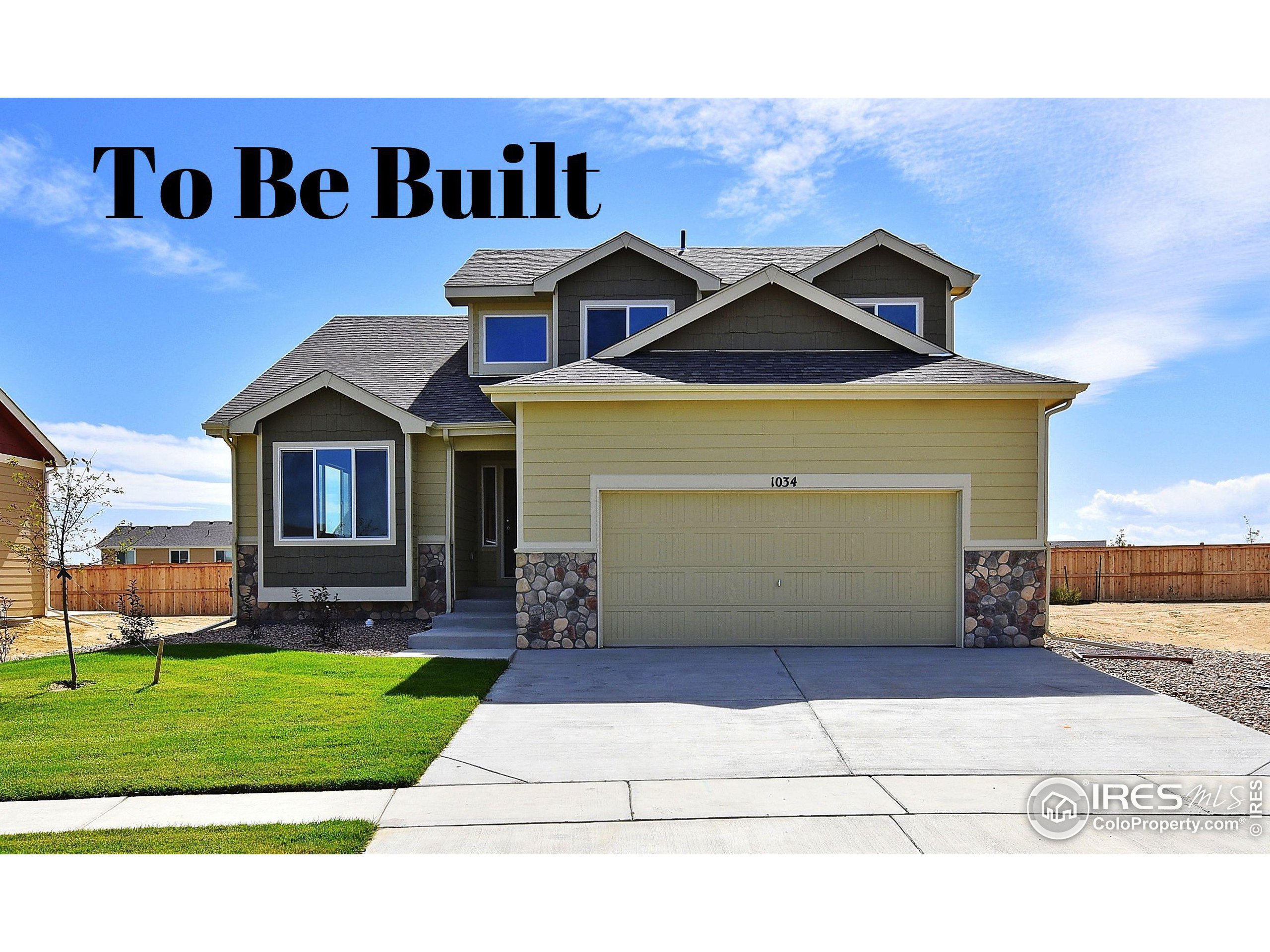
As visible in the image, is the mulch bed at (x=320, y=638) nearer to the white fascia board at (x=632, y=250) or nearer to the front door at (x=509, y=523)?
the front door at (x=509, y=523)

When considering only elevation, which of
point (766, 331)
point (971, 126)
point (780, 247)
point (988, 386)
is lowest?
point (988, 386)

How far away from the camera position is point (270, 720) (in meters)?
7.41

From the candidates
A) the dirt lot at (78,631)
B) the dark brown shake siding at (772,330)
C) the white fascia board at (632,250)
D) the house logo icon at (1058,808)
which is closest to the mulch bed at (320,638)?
the dirt lot at (78,631)

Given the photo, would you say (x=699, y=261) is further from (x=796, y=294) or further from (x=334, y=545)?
(x=334, y=545)

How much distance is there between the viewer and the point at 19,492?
1614cm

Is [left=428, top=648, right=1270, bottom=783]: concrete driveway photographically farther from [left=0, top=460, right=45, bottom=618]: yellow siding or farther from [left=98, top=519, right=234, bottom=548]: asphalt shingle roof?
[left=98, top=519, right=234, bottom=548]: asphalt shingle roof

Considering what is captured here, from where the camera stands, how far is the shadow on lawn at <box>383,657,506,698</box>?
8523 mm

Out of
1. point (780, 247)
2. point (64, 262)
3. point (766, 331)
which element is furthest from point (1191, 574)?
point (64, 262)

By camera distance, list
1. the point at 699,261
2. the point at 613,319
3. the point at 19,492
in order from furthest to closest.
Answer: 1. the point at 699,261
2. the point at 19,492
3. the point at 613,319

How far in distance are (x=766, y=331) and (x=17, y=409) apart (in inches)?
558

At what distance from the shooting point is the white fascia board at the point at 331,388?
13.4 meters

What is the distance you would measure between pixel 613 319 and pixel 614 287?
58 centimetres

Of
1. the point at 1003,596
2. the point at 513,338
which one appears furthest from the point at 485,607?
the point at 1003,596

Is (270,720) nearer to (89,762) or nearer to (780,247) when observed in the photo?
(89,762)
